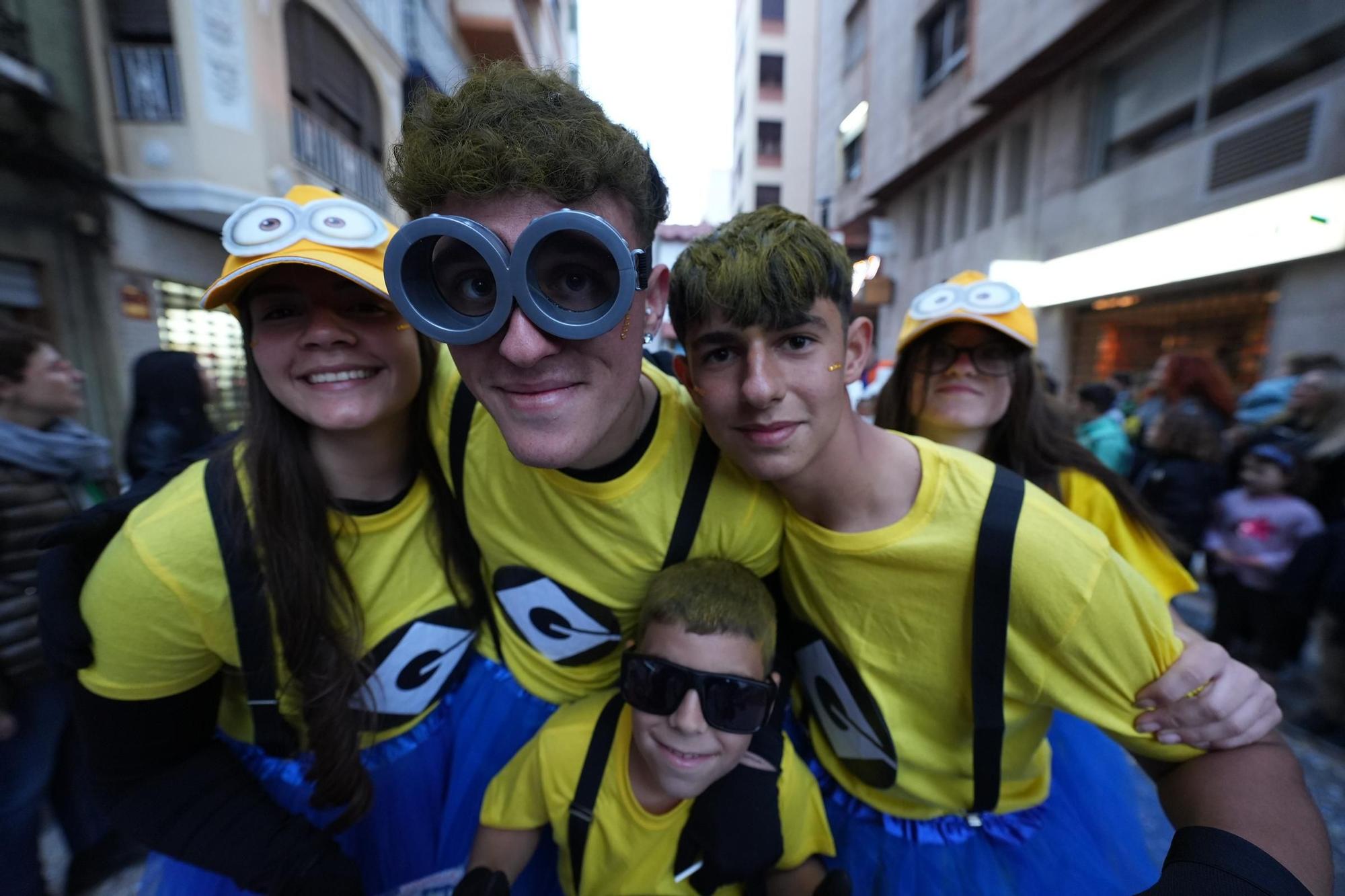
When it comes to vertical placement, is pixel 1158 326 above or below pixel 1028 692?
above

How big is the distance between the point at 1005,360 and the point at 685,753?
5.52ft

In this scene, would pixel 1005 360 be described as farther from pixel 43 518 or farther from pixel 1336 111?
pixel 1336 111

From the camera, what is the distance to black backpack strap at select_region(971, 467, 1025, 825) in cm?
114

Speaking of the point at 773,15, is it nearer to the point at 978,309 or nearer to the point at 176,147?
the point at 176,147

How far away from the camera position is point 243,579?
1.25m


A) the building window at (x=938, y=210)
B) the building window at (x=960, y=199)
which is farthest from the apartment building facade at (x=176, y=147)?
the building window at (x=938, y=210)

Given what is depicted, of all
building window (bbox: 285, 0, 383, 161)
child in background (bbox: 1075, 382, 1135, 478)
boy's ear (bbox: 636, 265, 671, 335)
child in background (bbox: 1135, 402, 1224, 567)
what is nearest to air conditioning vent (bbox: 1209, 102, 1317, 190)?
child in background (bbox: 1075, 382, 1135, 478)

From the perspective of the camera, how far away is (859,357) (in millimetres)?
1349

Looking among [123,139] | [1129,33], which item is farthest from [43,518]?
[1129,33]

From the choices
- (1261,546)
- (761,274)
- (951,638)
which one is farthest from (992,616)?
(1261,546)

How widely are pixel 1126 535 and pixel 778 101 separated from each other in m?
34.4

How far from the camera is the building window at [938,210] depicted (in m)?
12.9

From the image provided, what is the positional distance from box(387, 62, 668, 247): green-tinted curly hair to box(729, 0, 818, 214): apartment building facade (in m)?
27.5

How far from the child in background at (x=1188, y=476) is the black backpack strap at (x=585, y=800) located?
3832 mm
